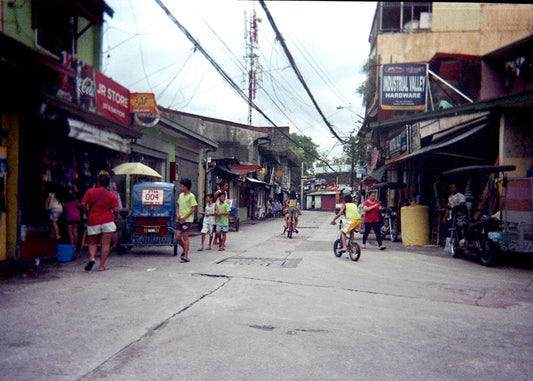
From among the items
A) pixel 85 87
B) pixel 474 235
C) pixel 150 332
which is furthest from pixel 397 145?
A: pixel 150 332

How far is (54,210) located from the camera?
990 centimetres

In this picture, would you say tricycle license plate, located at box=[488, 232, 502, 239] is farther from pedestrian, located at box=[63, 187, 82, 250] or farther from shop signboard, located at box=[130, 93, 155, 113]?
shop signboard, located at box=[130, 93, 155, 113]

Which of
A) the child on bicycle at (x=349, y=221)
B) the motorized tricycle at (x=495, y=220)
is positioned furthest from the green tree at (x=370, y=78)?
the child on bicycle at (x=349, y=221)

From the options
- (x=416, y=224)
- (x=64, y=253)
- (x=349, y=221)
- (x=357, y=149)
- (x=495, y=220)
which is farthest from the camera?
(x=357, y=149)

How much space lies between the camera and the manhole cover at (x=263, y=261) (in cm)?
936

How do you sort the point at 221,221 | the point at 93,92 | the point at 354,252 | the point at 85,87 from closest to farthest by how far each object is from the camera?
the point at 354,252 → the point at 85,87 → the point at 93,92 → the point at 221,221

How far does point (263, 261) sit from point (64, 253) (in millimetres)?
4222

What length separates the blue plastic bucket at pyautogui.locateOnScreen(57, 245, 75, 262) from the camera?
359 inches

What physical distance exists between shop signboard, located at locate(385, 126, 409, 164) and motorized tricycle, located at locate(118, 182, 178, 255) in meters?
9.62

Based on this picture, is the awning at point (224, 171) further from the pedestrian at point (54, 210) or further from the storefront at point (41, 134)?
the pedestrian at point (54, 210)

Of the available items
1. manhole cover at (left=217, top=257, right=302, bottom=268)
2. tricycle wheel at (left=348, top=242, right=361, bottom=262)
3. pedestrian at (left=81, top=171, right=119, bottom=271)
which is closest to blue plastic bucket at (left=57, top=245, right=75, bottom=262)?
pedestrian at (left=81, top=171, right=119, bottom=271)

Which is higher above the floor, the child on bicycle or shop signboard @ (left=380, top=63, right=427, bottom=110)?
shop signboard @ (left=380, top=63, right=427, bottom=110)

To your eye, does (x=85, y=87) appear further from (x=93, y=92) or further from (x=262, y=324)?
(x=262, y=324)

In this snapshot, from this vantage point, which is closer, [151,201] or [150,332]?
[150,332]
